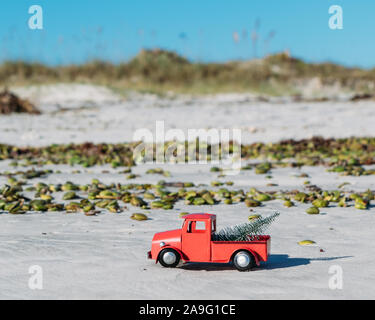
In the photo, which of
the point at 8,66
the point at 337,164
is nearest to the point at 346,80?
the point at 8,66

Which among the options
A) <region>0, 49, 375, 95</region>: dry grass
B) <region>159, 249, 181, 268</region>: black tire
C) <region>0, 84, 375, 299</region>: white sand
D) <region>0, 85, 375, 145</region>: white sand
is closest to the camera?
<region>0, 84, 375, 299</region>: white sand

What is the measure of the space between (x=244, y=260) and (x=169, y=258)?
0.46 m

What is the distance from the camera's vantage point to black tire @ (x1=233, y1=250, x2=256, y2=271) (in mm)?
3414

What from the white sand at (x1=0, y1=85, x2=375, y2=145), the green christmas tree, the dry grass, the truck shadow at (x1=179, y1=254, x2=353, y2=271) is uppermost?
the dry grass

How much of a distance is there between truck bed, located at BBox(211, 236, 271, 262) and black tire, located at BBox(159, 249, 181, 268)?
22 centimetres

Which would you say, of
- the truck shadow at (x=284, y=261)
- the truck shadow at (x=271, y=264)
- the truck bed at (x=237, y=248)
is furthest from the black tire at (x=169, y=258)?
the truck shadow at (x=284, y=261)

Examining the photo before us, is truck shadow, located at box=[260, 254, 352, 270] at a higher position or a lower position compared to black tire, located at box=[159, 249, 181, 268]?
lower

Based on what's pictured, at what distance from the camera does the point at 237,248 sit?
3.43m

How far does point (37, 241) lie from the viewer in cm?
428

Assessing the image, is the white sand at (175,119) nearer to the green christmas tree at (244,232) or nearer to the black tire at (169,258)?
the green christmas tree at (244,232)

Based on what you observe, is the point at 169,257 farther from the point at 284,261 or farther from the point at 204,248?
the point at 284,261

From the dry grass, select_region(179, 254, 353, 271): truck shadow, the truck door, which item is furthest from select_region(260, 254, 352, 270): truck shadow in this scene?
the dry grass

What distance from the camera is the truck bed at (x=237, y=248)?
342 cm

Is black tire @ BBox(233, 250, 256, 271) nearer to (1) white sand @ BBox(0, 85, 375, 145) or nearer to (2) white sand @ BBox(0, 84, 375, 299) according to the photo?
(2) white sand @ BBox(0, 84, 375, 299)
